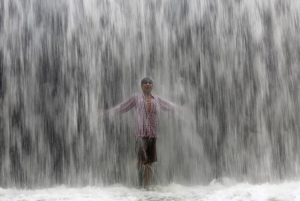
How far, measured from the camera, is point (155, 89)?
29.3 ft

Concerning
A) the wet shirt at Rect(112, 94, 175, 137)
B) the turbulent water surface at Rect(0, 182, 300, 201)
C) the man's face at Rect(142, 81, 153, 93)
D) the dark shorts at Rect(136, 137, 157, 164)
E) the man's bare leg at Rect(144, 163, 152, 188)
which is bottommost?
the turbulent water surface at Rect(0, 182, 300, 201)

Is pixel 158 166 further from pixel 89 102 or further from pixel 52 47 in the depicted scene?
pixel 52 47

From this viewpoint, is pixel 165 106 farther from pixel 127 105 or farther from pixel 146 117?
pixel 127 105

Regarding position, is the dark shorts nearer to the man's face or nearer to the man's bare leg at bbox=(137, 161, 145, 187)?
the man's bare leg at bbox=(137, 161, 145, 187)

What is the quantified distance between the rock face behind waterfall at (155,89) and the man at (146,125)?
87cm

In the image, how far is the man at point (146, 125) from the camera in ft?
24.7

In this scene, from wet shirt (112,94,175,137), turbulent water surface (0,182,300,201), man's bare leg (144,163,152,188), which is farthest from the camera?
man's bare leg (144,163,152,188)

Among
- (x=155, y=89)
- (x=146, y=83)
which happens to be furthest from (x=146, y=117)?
(x=155, y=89)

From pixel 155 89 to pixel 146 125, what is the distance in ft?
5.02

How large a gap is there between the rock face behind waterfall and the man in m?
0.87

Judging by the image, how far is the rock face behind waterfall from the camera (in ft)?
28.4

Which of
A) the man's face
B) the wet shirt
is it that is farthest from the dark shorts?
the man's face

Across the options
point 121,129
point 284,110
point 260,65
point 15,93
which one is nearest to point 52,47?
point 15,93

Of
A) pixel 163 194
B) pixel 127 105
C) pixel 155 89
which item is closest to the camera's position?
pixel 163 194
